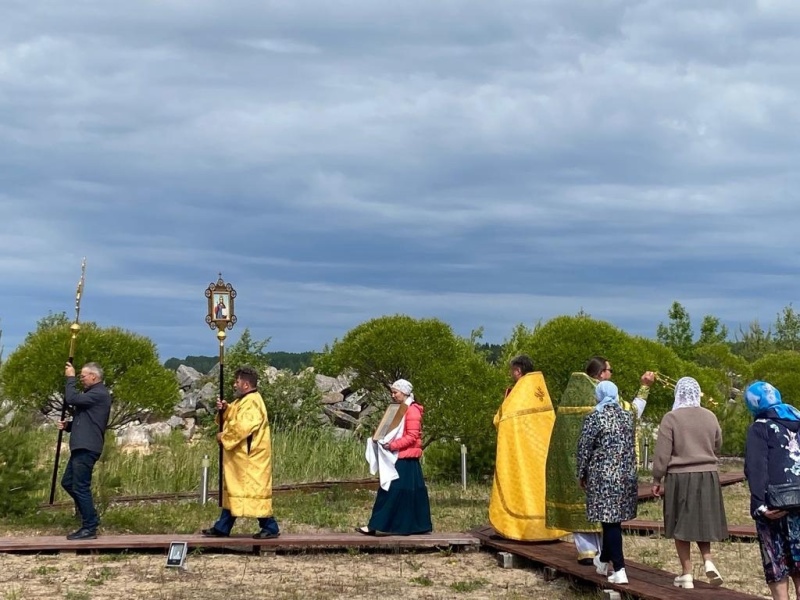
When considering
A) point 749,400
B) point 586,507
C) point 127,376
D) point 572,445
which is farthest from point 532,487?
point 127,376

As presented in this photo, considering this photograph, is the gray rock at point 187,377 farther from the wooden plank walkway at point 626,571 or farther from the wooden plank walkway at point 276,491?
the wooden plank walkway at point 626,571

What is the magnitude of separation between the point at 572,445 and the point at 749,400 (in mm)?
2246

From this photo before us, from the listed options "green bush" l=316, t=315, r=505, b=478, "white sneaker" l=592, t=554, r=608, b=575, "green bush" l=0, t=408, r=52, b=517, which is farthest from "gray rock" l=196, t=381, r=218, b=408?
"white sneaker" l=592, t=554, r=608, b=575

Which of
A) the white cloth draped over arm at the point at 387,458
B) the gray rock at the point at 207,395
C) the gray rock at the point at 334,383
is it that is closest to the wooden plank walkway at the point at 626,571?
the white cloth draped over arm at the point at 387,458

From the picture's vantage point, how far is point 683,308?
46156 mm

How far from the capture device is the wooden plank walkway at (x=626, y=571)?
7.45 m

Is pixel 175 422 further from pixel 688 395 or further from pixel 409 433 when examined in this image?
pixel 688 395

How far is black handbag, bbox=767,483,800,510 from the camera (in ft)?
21.7

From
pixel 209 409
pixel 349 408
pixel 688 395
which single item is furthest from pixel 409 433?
pixel 349 408

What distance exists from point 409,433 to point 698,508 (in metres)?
3.47

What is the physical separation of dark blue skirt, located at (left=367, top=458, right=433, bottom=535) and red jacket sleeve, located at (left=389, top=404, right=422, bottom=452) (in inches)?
6.6

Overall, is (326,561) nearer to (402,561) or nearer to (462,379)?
(402,561)

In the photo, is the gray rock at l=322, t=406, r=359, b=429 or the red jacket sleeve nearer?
the red jacket sleeve

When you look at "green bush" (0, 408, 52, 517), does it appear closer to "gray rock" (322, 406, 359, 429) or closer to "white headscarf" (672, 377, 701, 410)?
"white headscarf" (672, 377, 701, 410)
